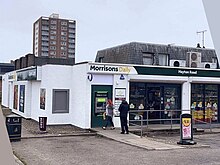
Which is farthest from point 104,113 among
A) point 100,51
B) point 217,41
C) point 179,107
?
point 217,41

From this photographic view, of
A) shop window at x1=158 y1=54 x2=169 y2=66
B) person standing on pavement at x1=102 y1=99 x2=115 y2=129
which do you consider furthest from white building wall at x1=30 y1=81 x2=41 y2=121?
shop window at x1=158 y1=54 x2=169 y2=66

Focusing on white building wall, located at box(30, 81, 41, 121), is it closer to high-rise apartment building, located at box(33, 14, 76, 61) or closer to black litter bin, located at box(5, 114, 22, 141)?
black litter bin, located at box(5, 114, 22, 141)

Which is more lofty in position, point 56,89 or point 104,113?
point 56,89

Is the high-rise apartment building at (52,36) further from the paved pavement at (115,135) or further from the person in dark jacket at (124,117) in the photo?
the person in dark jacket at (124,117)

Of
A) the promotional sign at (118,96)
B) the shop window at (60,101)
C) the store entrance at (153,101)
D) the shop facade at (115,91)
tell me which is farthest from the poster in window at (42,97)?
the store entrance at (153,101)

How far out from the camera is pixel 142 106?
18953 mm

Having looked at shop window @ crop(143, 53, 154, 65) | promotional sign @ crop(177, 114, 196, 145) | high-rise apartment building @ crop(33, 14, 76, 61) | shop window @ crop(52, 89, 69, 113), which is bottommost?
promotional sign @ crop(177, 114, 196, 145)

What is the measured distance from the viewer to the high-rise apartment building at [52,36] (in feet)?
141

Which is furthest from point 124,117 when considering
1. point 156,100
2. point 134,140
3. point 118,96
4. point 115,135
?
point 156,100

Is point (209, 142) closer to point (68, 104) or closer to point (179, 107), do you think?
point (179, 107)

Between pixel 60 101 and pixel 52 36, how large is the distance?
2766 centimetres

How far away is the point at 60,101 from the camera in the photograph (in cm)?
1858

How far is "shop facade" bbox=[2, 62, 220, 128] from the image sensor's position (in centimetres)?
1716

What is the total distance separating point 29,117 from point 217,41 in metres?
20.6
